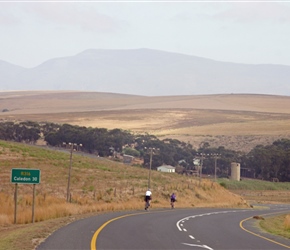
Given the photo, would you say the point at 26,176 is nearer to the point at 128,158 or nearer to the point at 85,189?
the point at 85,189

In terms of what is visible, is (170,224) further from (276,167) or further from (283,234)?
(276,167)

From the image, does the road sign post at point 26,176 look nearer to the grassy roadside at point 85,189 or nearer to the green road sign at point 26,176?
the green road sign at point 26,176

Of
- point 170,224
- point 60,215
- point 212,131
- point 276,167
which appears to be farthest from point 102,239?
point 212,131

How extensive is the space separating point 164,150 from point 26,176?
93.2 m

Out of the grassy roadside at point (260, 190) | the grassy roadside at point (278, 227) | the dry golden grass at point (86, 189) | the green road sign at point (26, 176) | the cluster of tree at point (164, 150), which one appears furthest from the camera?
the cluster of tree at point (164, 150)

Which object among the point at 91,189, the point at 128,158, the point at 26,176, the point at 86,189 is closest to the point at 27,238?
the point at 26,176

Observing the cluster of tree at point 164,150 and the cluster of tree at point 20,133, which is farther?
the cluster of tree at point 20,133

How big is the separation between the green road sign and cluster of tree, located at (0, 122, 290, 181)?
7722 centimetres

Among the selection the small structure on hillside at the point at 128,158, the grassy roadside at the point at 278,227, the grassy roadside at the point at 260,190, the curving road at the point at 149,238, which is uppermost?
the small structure on hillside at the point at 128,158

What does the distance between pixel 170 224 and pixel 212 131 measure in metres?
129

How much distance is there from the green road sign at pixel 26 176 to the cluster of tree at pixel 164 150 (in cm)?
7722

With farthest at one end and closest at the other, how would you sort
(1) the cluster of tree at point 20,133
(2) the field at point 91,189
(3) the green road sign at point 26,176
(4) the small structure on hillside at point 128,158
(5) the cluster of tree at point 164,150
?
(1) the cluster of tree at point 20,133 < (5) the cluster of tree at point 164,150 < (4) the small structure on hillside at point 128,158 < (2) the field at point 91,189 < (3) the green road sign at point 26,176

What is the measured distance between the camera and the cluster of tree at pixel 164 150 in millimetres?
115413

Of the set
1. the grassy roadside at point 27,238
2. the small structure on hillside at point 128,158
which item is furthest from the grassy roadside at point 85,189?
the small structure on hillside at point 128,158
